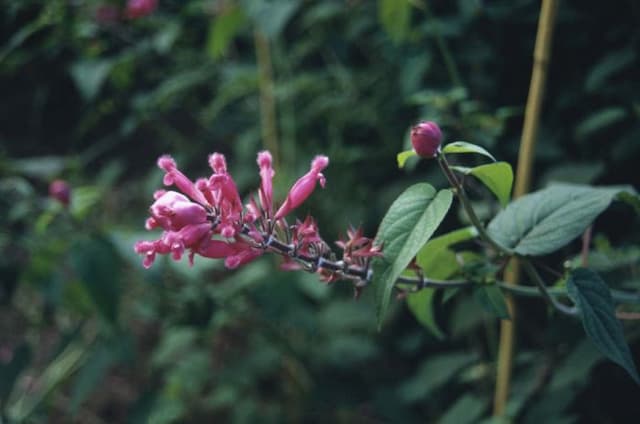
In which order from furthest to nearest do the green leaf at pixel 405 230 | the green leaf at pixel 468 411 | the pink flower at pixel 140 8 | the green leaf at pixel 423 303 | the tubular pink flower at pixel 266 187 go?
the pink flower at pixel 140 8
the green leaf at pixel 468 411
the green leaf at pixel 423 303
the tubular pink flower at pixel 266 187
the green leaf at pixel 405 230

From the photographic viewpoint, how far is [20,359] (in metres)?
1.79

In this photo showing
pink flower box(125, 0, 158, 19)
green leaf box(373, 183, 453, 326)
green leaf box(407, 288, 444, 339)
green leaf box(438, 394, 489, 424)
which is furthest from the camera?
pink flower box(125, 0, 158, 19)

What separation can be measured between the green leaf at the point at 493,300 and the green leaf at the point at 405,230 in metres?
0.19

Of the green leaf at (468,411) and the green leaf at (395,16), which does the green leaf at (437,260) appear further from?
the green leaf at (395,16)

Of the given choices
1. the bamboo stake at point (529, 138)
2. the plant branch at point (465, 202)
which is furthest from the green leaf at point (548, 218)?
the bamboo stake at point (529, 138)

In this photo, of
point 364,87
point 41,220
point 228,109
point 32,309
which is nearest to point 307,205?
point 364,87

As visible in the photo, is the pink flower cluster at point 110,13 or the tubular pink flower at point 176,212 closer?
the tubular pink flower at point 176,212

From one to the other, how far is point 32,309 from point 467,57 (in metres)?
2.23

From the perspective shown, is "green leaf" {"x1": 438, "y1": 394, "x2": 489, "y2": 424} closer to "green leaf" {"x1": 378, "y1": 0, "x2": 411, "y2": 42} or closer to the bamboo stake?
the bamboo stake

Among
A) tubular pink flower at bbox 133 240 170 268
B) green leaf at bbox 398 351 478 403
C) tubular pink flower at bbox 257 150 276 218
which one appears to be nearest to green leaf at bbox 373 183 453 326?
tubular pink flower at bbox 257 150 276 218

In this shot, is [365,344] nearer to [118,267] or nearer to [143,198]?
[118,267]

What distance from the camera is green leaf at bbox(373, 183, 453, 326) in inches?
27.2

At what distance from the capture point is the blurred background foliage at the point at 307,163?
1429mm

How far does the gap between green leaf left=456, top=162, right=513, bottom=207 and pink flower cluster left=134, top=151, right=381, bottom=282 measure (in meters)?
0.17
